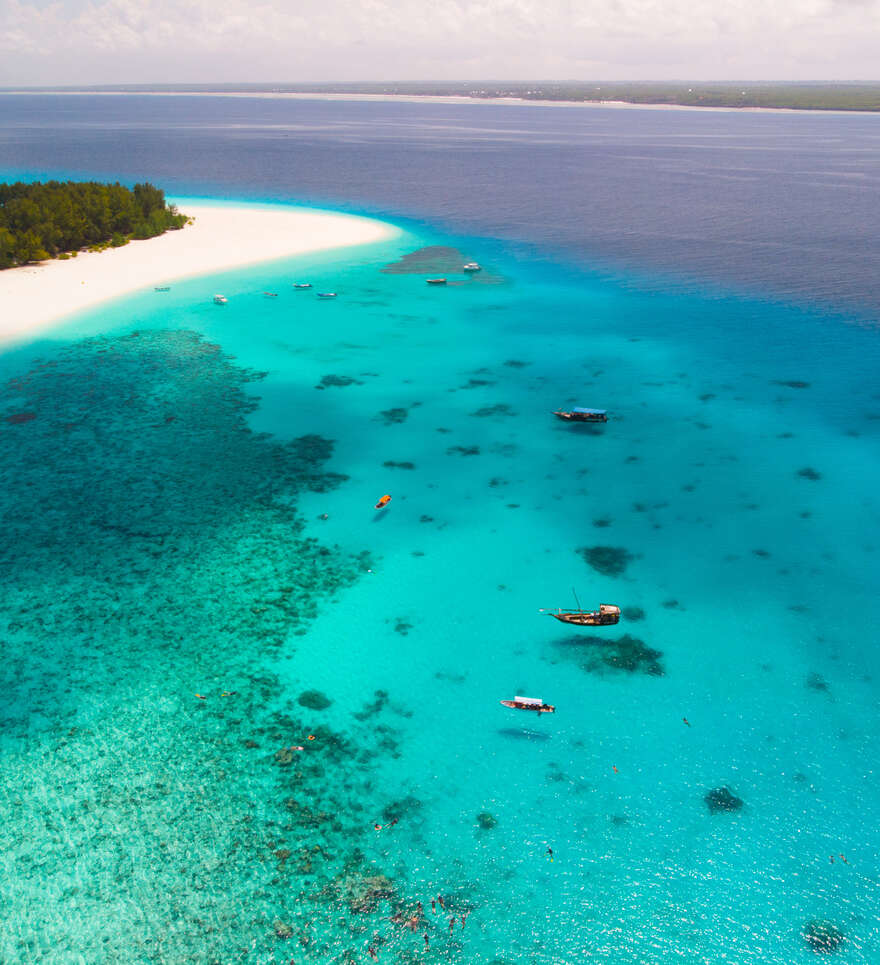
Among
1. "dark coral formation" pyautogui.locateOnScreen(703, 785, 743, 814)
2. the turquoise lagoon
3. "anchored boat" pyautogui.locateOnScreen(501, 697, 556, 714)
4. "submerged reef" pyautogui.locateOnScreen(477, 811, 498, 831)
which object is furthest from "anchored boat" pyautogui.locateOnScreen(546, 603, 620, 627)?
"submerged reef" pyautogui.locateOnScreen(477, 811, 498, 831)

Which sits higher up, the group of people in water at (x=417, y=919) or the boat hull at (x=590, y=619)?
the boat hull at (x=590, y=619)

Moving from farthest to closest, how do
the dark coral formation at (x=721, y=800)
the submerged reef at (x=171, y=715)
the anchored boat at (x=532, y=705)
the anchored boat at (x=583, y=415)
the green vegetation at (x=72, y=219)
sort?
the green vegetation at (x=72, y=219) → the anchored boat at (x=583, y=415) → the anchored boat at (x=532, y=705) → the dark coral formation at (x=721, y=800) → the submerged reef at (x=171, y=715)

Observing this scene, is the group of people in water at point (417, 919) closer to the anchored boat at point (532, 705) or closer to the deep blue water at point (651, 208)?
the anchored boat at point (532, 705)

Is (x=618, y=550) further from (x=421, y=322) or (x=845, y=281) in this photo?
(x=845, y=281)

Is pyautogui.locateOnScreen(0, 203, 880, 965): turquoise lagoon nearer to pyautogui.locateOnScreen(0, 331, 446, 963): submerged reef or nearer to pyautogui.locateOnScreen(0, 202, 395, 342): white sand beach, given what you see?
pyautogui.locateOnScreen(0, 331, 446, 963): submerged reef

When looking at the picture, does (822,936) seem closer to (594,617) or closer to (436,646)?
(594,617)

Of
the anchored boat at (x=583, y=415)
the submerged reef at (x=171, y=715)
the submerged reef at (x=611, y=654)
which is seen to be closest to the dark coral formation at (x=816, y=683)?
the submerged reef at (x=611, y=654)
